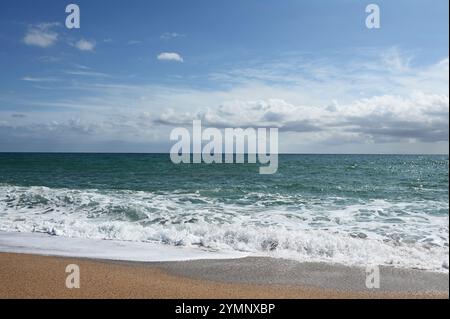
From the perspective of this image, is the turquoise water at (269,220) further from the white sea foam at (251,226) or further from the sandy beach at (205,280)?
the sandy beach at (205,280)

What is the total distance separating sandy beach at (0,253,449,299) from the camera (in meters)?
5.39

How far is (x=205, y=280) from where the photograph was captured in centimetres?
610

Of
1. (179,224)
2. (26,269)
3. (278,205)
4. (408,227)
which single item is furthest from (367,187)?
(26,269)

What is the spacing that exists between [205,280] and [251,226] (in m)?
4.35

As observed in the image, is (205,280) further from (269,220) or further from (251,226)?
(269,220)

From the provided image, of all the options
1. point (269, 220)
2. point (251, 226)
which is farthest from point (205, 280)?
point (269, 220)

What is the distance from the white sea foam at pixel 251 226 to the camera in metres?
7.82

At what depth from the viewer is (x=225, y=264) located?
7.02 m

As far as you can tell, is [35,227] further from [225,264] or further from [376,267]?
[376,267]

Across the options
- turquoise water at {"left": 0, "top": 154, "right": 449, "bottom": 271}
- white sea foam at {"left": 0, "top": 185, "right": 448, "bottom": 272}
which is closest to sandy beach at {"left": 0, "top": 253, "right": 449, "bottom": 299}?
white sea foam at {"left": 0, "top": 185, "right": 448, "bottom": 272}

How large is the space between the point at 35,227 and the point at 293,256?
25.3ft

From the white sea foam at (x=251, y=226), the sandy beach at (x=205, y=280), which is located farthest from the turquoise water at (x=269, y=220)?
the sandy beach at (x=205, y=280)

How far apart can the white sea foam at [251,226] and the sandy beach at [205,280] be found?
0.67 metres
